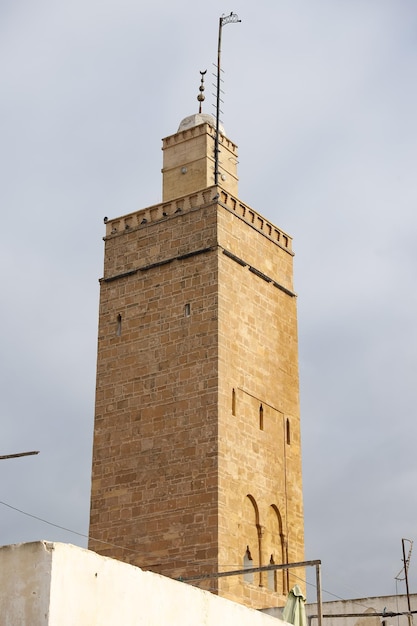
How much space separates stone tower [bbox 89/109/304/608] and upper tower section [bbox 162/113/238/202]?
1.7 inches

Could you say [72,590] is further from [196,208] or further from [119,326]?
[196,208]

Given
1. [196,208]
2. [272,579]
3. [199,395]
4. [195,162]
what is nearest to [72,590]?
[199,395]

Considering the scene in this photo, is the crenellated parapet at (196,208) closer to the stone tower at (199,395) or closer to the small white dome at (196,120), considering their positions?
the stone tower at (199,395)

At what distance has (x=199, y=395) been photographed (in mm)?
19375

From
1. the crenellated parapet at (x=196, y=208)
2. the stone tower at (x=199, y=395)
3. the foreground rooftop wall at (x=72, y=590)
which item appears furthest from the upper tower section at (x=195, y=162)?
the foreground rooftop wall at (x=72, y=590)

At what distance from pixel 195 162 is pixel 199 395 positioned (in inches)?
201

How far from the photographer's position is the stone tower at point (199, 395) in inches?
742

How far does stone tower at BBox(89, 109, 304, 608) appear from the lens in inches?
742

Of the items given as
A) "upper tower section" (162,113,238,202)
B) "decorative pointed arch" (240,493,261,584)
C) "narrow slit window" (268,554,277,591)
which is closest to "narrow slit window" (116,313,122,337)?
"upper tower section" (162,113,238,202)

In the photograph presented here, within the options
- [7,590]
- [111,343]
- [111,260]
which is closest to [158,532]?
[111,343]

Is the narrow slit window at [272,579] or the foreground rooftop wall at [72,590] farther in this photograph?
the narrow slit window at [272,579]

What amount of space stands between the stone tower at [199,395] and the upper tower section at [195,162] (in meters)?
0.04

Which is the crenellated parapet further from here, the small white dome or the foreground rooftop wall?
the foreground rooftop wall

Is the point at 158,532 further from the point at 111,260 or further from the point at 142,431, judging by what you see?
the point at 111,260
